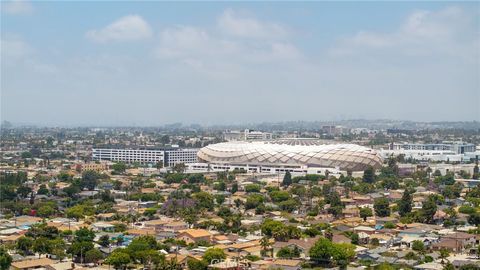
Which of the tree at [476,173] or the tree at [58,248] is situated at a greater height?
the tree at [476,173]

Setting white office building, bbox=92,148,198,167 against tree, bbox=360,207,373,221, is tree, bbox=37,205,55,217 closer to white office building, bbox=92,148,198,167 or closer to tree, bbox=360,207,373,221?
tree, bbox=360,207,373,221

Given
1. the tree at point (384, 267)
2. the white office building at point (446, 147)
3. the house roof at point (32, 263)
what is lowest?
the house roof at point (32, 263)

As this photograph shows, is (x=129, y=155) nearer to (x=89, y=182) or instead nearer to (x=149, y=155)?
(x=149, y=155)

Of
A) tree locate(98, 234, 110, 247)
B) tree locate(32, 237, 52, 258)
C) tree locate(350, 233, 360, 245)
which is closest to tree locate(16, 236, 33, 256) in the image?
tree locate(32, 237, 52, 258)

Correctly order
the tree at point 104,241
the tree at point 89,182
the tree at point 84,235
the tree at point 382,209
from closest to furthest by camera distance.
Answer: the tree at point 84,235, the tree at point 104,241, the tree at point 382,209, the tree at point 89,182

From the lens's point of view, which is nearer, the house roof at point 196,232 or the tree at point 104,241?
the tree at point 104,241

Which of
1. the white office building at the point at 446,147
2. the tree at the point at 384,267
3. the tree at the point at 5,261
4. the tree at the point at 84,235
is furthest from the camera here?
the white office building at the point at 446,147

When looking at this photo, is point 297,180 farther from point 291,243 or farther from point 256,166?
point 291,243

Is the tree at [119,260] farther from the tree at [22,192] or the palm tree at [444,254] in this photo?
the tree at [22,192]

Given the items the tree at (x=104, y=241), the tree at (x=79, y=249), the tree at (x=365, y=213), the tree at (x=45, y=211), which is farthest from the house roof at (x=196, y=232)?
the tree at (x=365, y=213)
